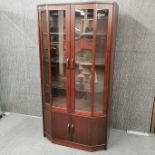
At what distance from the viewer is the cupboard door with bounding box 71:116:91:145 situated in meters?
2.20

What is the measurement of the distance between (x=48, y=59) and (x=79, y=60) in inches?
14.7

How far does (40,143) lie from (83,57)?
1.30 metres

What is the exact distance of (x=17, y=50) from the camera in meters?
2.85

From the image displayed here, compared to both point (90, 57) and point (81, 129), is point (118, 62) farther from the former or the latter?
point (81, 129)

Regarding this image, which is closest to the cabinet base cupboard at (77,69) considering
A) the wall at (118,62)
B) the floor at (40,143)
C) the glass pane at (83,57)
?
the glass pane at (83,57)

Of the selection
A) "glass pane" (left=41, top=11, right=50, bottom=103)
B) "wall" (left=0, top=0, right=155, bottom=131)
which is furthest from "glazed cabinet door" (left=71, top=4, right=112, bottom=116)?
"wall" (left=0, top=0, right=155, bottom=131)

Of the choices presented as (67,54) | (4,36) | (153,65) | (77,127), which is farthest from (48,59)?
(153,65)

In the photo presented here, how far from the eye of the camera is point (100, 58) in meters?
2.02

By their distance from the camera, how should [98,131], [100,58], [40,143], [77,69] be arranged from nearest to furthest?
1. [100,58]
2. [77,69]
3. [98,131]
4. [40,143]

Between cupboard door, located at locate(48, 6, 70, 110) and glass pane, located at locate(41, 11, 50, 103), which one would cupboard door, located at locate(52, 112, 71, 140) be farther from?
glass pane, located at locate(41, 11, 50, 103)

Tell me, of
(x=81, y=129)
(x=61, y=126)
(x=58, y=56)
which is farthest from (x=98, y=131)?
(x=58, y=56)

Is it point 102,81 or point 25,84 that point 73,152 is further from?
point 25,84

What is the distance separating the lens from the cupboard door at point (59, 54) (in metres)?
1.97

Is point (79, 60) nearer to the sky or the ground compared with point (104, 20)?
nearer to the ground
